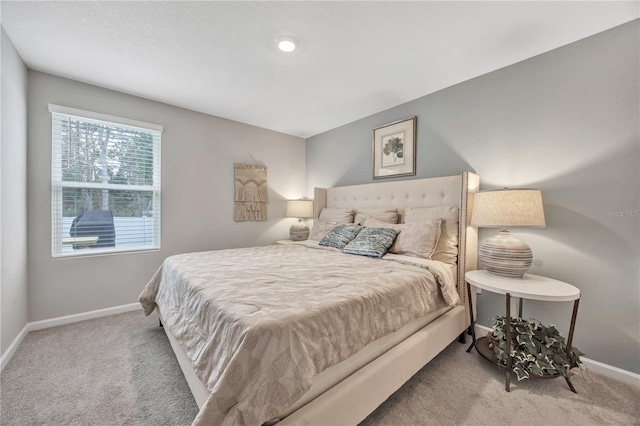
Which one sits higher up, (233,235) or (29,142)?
(29,142)

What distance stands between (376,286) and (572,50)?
2.39 meters

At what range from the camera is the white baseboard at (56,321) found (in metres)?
1.88

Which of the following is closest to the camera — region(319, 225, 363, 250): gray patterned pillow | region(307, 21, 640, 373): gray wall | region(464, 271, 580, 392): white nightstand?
region(464, 271, 580, 392): white nightstand

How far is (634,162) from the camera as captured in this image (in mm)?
1698

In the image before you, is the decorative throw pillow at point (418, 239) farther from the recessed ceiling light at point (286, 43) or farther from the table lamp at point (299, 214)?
the recessed ceiling light at point (286, 43)

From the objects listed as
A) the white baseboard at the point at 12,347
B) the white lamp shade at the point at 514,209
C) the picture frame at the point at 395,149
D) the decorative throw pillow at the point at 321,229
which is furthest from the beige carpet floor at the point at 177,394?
the picture frame at the point at 395,149

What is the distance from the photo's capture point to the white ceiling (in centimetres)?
166

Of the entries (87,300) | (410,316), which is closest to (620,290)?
(410,316)

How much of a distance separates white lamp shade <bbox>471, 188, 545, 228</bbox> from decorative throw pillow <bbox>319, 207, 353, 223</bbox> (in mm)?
1637

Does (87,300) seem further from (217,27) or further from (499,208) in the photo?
(499,208)

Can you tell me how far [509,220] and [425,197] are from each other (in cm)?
96

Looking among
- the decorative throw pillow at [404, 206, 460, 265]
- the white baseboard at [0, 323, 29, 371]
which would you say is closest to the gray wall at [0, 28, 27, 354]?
the white baseboard at [0, 323, 29, 371]

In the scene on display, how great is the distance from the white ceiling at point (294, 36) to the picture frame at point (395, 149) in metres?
0.39

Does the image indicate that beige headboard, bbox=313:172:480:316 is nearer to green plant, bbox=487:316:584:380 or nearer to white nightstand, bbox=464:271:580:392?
white nightstand, bbox=464:271:580:392
